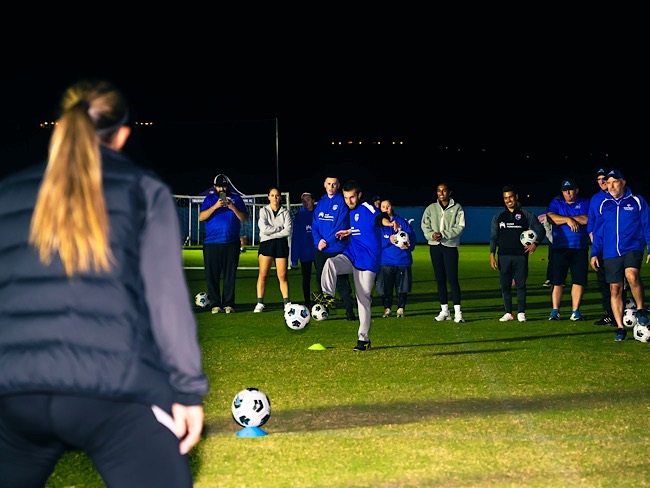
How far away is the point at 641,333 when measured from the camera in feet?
43.6

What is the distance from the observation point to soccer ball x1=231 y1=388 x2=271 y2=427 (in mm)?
7488

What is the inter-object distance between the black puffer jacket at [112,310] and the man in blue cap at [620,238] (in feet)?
36.7

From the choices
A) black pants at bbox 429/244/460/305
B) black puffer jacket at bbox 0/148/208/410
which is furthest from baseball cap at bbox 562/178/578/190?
black puffer jacket at bbox 0/148/208/410

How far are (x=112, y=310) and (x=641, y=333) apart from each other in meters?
11.7

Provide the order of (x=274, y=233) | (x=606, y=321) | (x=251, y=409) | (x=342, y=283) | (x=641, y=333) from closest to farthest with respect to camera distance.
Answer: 1. (x=251, y=409)
2. (x=641, y=333)
3. (x=606, y=321)
4. (x=342, y=283)
5. (x=274, y=233)

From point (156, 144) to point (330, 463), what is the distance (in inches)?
2266

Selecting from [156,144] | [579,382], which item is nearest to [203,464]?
[579,382]

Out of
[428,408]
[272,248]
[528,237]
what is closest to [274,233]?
[272,248]

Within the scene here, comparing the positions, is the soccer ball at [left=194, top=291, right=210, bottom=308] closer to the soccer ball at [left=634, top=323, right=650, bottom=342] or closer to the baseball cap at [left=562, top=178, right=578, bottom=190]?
the baseball cap at [left=562, top=178, right=578, bottom=190]

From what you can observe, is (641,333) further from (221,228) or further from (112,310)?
(112,310)

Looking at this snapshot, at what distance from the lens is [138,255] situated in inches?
113

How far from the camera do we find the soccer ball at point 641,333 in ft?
43.4

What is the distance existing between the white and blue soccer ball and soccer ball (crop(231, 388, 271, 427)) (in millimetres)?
7460

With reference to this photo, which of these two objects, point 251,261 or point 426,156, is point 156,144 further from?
point 251,261
